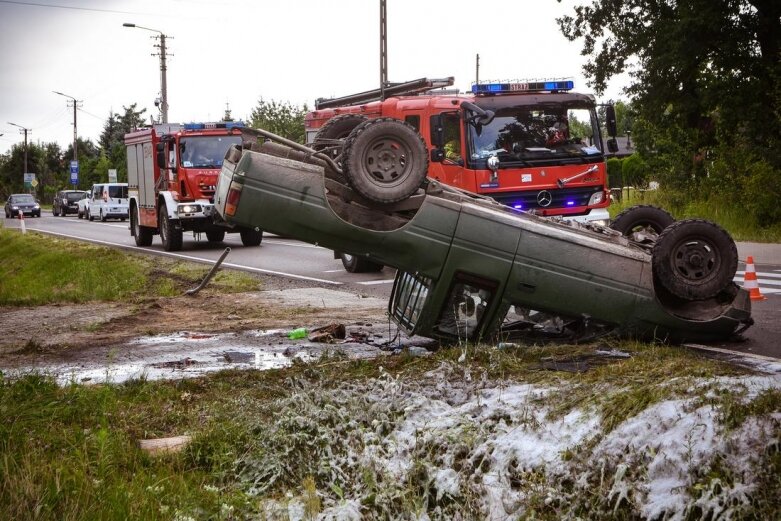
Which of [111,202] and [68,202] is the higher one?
[111,202]

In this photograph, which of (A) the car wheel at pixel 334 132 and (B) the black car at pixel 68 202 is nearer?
(A) the car wheel at pixel 334 132

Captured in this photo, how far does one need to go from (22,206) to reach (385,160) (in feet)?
188

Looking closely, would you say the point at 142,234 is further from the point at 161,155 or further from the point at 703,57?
the point at 703,57

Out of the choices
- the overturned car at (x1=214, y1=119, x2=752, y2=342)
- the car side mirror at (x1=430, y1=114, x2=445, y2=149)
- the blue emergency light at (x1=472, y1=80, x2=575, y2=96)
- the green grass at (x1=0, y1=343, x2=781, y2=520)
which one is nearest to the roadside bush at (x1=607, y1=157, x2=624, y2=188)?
the blue emergency light at (x1=472, y1=80, x2=575, y2=96)

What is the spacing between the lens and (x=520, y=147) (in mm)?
14633

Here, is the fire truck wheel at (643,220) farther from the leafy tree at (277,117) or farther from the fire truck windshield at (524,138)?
the leafy tree at (277,117)

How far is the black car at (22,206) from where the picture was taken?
199 feet

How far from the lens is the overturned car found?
809 centimetres

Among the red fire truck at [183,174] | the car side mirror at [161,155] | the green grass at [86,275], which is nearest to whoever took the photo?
the green grass at [86,275]

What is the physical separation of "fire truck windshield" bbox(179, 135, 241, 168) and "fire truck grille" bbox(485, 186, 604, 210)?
1056 centimetres

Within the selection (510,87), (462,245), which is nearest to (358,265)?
(510,87)

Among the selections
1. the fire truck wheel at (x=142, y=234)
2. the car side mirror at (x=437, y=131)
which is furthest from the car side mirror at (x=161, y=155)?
the car side mirror at (x=437, y=131)

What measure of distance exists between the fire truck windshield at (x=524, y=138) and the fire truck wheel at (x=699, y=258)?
6.14 metres

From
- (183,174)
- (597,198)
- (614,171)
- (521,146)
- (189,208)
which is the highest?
(521,146)
